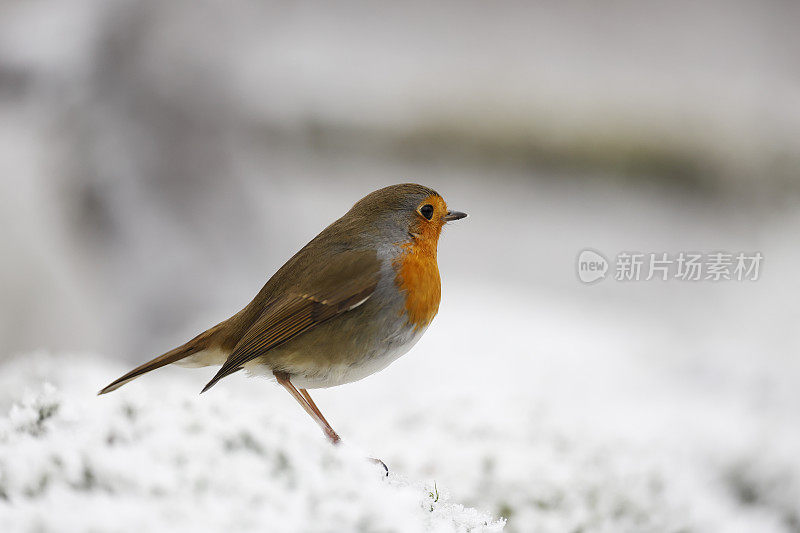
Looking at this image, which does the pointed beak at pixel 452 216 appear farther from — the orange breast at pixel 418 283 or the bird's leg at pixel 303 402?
the bird's leg at pixel 303 402

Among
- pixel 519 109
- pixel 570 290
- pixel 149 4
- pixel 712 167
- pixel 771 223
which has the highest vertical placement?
pixel 149 4

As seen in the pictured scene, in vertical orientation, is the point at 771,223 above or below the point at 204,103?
below

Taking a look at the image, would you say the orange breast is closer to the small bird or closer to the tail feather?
the small bird

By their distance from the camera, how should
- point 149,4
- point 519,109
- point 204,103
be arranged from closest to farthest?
point 149,4
point 204,103
point 519,109

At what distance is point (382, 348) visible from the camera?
205 centimetres

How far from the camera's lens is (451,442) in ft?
10.5

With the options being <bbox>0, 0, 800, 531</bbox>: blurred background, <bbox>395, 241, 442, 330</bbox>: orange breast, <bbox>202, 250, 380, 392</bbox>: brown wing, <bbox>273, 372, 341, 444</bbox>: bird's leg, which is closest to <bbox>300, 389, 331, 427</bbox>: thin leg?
<bbox>273, 372, 341, 444</bbox>: bird's leg

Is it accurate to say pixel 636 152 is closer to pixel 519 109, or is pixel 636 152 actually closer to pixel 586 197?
pixel 586 197

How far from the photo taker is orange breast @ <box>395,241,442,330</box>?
207 centimetres

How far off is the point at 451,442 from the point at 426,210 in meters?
1.36

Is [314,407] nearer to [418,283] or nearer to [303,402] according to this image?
[303,402]

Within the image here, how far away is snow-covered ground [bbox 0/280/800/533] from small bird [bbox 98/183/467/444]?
15 cm

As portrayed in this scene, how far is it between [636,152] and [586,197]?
0.63 metres

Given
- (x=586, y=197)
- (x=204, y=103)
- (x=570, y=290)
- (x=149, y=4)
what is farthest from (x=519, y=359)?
(x=149, y=4)
